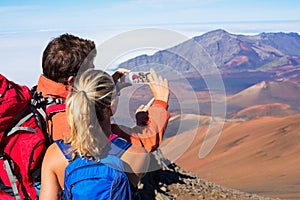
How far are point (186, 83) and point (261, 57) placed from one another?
8952 cm

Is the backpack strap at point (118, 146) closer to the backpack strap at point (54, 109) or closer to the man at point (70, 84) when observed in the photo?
the man at point (70, 84)

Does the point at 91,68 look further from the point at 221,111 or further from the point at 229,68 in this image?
the point at 229,68

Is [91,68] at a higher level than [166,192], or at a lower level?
higher

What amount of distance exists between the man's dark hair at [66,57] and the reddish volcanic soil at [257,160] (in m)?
11.0

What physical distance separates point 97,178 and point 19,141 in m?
0.41

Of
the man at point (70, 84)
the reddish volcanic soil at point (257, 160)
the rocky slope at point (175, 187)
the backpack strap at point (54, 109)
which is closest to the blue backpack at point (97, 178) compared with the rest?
the man at point (70, 84)

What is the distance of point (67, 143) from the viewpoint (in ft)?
7.75

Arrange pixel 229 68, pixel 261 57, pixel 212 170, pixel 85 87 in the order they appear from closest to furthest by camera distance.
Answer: pixel 85 87 → pixel 212 170 → pixel 229 68 → pixel 261 57

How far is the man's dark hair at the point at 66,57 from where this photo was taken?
2475 mm

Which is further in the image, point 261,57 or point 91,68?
point 261,57

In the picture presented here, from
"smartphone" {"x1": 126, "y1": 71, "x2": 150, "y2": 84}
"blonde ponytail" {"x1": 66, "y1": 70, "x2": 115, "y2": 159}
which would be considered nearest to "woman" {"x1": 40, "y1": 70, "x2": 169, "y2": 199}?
"blonde ponytail" {"x1": 66, "y1": 70, "x2": 115, "y2": 159}

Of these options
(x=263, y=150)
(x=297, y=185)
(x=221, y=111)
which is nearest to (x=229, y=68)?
(x=263, y=150)

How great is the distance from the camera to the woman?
2.27m

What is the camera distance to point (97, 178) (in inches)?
90.8
